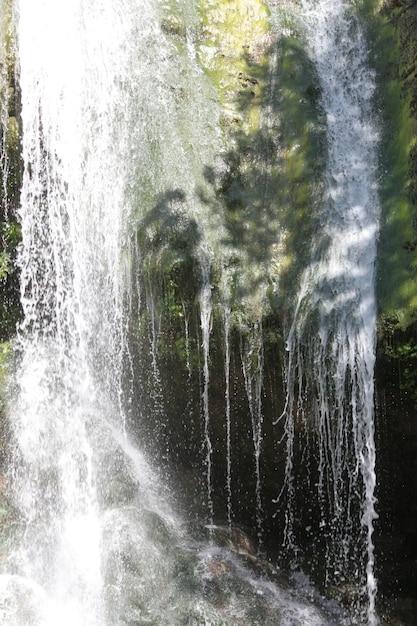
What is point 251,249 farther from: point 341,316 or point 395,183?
point 395,183

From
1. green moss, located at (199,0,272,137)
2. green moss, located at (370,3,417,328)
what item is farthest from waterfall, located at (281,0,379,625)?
green moss, located at (199,0,272,137)

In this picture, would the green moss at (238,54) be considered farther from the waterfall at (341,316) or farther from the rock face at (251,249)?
the waterfall at (341,316)

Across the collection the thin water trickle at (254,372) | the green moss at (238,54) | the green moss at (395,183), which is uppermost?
the green moss at (238,54)

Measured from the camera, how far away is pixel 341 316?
543 centimetres

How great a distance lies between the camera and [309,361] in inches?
217

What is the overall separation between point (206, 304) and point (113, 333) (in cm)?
104

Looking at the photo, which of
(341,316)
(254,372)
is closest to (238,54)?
(341,316)

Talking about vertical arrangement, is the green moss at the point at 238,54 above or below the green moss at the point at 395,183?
above

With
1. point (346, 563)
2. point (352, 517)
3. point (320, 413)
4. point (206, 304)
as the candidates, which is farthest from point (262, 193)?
point (346, 563)

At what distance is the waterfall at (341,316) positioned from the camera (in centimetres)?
545

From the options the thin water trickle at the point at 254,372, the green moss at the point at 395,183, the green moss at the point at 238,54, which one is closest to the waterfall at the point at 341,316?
the green moss at the point at 395,183

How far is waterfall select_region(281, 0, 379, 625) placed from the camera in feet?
17.9

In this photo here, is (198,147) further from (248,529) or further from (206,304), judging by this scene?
(248,529)

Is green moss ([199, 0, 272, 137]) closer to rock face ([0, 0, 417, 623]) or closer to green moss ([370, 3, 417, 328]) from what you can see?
rock face ([0, 0, 417, 623])
